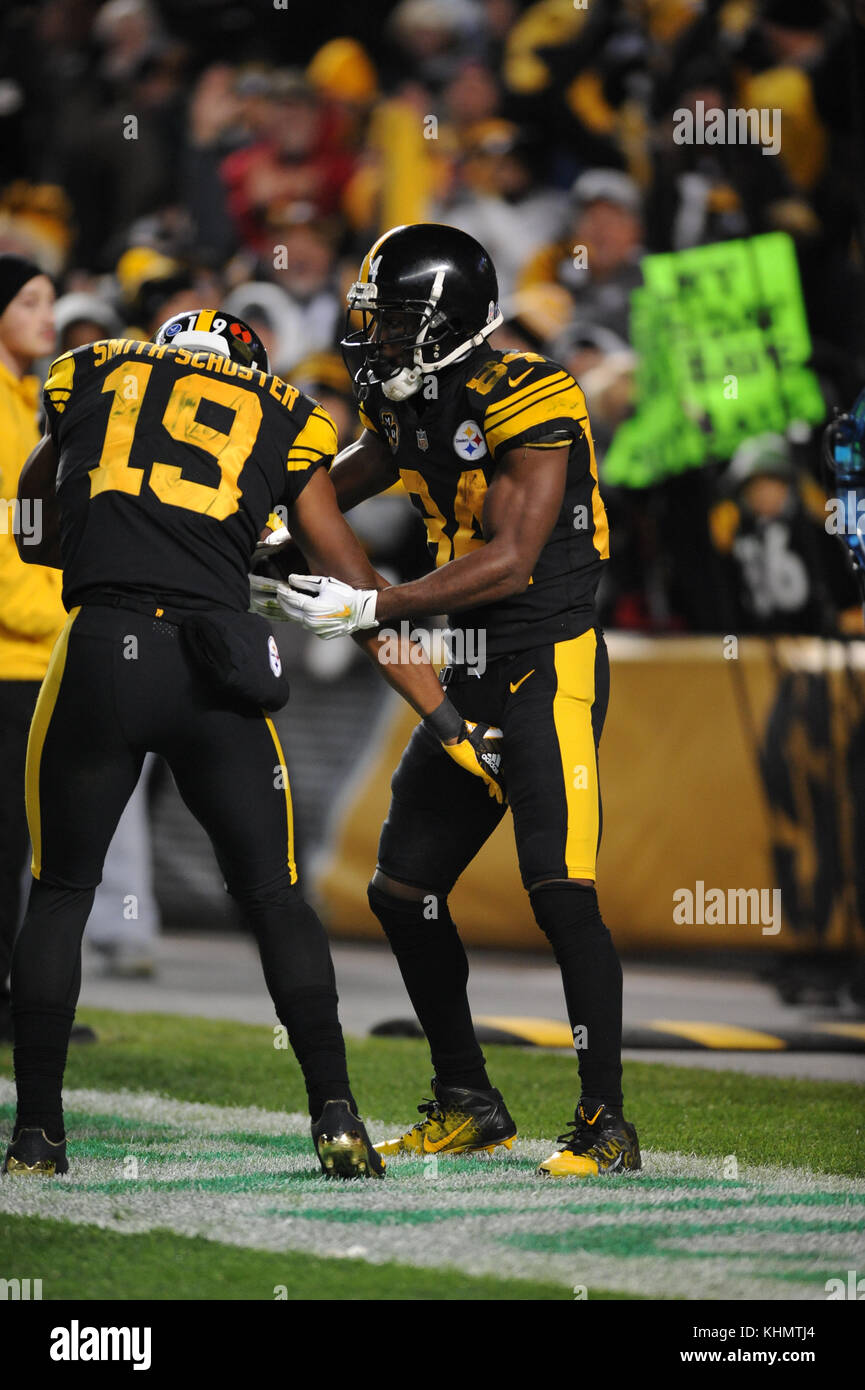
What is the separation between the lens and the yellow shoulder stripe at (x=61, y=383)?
448cm

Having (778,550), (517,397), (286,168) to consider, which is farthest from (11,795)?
(286,168)

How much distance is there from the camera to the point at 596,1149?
14.6 feet

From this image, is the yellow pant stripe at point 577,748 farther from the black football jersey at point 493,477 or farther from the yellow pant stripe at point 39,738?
the yellow pant stripe at point 39,738

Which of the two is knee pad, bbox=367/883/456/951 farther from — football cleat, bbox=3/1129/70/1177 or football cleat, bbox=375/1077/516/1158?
football cleat, bbox=3/1129/70/1177

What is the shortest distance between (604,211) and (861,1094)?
5.91 m

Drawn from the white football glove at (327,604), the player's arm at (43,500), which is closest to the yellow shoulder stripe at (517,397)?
the white football glove at (327,604)

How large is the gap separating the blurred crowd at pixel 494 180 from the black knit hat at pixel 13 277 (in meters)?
2.76

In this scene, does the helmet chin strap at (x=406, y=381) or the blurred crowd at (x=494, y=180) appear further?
the blurred crowd at (x=494, y=180)

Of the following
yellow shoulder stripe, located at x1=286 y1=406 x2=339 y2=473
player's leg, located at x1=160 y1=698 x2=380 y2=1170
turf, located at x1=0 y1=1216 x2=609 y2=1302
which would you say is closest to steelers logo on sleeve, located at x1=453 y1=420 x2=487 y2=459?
yellow shoulder stripe, located at x1=286 y1=406 x2=339 y2=473

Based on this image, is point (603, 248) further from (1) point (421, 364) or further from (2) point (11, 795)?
(1) point (421, 364)

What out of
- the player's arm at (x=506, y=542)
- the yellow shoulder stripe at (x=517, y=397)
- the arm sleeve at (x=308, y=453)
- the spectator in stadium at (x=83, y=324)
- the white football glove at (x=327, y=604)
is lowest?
the white football glove at (x=327, y=604)

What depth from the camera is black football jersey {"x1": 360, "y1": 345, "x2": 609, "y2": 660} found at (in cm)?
465

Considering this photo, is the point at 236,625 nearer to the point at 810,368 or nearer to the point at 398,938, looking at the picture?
the point at 398,938
